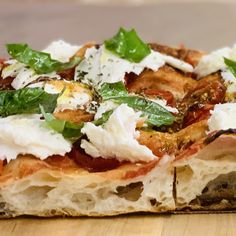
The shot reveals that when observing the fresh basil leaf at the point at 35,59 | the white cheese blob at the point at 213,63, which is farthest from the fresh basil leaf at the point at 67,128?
the white cheese blob at the point at 213,63

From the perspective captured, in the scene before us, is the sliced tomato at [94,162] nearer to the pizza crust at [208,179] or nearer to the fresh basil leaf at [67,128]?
the fresh basil leaf at [67,128]

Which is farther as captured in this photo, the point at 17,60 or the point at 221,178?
the point at 17,60

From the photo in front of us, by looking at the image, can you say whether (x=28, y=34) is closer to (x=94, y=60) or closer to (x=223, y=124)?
(x=94, y=60)

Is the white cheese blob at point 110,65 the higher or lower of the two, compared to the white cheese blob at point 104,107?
lower

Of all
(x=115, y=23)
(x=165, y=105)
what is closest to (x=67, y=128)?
(x=165, y=105)

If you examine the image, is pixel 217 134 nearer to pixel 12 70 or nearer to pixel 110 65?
pixel 110 65

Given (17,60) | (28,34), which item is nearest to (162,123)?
(17,60)
